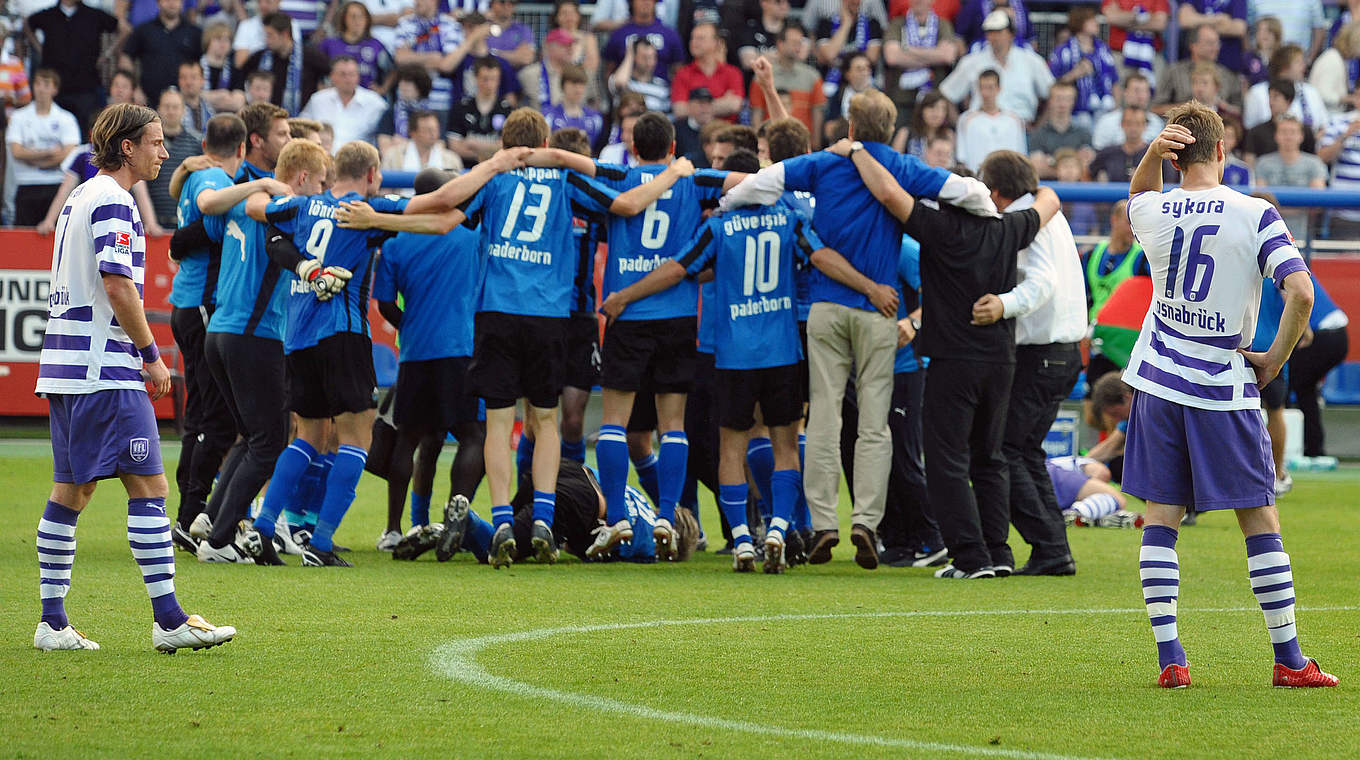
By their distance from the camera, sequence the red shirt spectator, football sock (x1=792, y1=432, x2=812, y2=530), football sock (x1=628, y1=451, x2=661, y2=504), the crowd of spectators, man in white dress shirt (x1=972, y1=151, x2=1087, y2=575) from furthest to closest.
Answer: the red shirt spectator
the crowd of spectators
football sock (x1=628, y1=451, x2=661, y2=504)
football sock (x1=792, y1=432, x2=812, y2=530)
man in white dress shirt (x1=972, y1=151, x2=1087, y2=575)

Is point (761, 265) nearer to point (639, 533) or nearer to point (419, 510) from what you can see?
point (639, 533)

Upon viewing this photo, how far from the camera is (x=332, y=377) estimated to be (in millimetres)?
9086

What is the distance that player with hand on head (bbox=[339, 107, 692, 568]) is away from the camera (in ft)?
29.9

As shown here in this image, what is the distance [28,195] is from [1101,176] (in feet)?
35.2

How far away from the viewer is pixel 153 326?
52.5 feet

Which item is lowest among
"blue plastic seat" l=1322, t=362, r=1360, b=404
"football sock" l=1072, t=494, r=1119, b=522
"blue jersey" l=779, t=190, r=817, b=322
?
"football sock" l=1072, t=494, r=1119, b=522

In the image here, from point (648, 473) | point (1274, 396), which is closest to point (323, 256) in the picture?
point (648, 473)

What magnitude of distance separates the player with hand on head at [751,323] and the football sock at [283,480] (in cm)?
177

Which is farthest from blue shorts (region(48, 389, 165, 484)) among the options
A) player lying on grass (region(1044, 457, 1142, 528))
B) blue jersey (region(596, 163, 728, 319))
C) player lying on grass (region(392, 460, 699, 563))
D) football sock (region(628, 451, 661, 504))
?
player lying on grass (region(1044, 457, 1142, 528))

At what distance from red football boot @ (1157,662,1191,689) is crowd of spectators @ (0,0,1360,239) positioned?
10.9 metres

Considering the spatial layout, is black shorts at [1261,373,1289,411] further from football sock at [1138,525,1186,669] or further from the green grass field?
football sock at [1138,525,1186,669]

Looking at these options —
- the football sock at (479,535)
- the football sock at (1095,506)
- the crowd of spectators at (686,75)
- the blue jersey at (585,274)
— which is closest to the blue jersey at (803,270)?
the blue jersey at (585,274)

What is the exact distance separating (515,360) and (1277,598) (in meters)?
4.55

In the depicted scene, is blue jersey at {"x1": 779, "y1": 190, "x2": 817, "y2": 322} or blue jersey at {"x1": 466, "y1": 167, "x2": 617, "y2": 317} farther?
blue jersey at {"x1": 779, "y1": 190, "x2": 817, "y2": 322}
